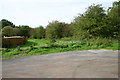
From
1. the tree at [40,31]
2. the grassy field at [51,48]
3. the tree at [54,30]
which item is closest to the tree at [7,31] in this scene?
the tree at [40,31]

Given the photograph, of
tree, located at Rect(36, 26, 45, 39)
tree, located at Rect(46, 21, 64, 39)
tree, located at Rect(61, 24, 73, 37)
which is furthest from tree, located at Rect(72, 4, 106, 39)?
tree, located at Rect(36, 26, 45, 39)

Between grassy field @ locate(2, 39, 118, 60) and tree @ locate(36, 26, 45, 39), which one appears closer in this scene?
grassy field @ locate(2, 39, 118, 60)

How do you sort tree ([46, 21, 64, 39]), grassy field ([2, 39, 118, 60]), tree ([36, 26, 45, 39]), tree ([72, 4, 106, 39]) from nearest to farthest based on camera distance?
grassy field ([2, 39, 118, 60])
tree ([72, 4, 106, 39])
tree ([46, 21, 64, 39])
tree ([36, 26, 45, 39])

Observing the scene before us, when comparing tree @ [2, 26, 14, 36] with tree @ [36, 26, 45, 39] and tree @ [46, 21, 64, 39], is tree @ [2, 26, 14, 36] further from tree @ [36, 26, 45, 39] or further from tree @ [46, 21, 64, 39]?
tree @ [46, 21, 64, 39]

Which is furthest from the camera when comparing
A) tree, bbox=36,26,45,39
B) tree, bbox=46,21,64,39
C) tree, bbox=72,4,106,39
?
tree, bbox=36,26,45,39

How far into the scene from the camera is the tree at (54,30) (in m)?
23.0

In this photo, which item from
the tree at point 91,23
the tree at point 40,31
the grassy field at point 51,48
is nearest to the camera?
the grassy field at point 51,48

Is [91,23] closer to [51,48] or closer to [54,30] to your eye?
[51,48]

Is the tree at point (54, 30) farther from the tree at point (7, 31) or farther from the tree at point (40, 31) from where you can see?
the tree at point (7, 31)

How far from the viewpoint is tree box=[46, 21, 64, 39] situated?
23.0 meters

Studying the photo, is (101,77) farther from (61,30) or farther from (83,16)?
(61,30)

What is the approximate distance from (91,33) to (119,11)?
832cm

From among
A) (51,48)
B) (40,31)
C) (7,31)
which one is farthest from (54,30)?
(51,48)

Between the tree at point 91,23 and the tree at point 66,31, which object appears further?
the tree at point 66,31
